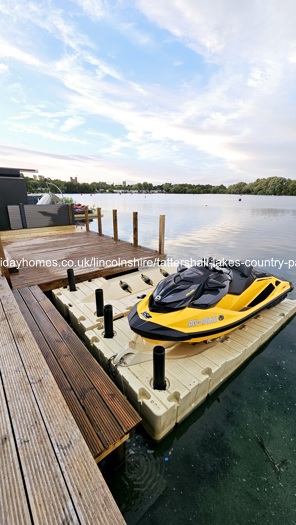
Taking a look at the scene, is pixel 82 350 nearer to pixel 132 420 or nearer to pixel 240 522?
pixel 132 420

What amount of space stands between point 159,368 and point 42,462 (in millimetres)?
1360

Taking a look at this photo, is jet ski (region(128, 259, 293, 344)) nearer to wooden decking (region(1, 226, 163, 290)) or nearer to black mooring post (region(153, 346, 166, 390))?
black mooring post (region(153, 346, 166, 390))

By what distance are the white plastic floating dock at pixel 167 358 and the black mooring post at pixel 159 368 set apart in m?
0.08

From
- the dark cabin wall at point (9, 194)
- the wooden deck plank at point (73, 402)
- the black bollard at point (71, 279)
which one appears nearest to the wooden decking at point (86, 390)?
the wooden deck plank at point (73, 402)

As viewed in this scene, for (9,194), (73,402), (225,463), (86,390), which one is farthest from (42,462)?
(9,194)

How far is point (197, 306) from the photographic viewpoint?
2834 mm

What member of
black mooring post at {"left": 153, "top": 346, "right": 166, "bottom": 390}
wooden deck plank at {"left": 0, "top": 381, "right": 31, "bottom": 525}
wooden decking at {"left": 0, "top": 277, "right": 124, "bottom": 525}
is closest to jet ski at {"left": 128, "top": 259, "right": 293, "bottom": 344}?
black mooring post at {"left": 153, "top": 346, "right": 166, "bottom": 390}

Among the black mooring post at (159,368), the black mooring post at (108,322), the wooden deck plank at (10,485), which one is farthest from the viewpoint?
the black mooring post at (108,322)

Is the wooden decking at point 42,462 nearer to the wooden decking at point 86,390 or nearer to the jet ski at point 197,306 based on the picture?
the wooden decking at point 86,390

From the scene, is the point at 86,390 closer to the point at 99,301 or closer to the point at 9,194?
the point at 99,301

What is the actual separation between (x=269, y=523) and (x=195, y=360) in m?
1.47

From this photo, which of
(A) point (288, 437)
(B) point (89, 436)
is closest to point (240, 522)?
(A) point (288, 437)

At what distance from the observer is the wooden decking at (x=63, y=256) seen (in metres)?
5.37

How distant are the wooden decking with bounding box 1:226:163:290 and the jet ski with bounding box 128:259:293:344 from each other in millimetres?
2986
